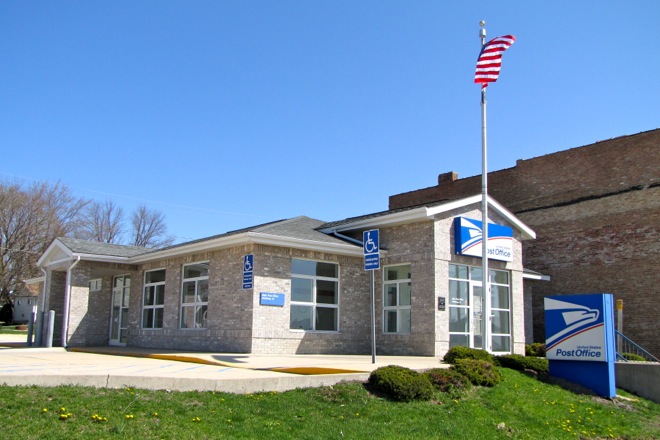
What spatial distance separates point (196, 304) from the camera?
19875 millimetres

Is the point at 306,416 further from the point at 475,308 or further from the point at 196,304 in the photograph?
the point at 475,308

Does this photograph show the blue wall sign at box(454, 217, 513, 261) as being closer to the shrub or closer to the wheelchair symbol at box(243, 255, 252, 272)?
the wheelchair symbol at box(243, 255, 252, 272)

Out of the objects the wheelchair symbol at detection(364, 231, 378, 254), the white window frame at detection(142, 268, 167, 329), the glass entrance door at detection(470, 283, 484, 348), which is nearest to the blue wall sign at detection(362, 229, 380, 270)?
the wheelchair symbol at detection(364, 231, 378, 254)

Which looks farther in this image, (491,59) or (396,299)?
(396,299)

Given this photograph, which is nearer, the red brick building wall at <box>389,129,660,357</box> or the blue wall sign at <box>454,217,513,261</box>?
the blue wall sign at <box>454,217,513,261</box>

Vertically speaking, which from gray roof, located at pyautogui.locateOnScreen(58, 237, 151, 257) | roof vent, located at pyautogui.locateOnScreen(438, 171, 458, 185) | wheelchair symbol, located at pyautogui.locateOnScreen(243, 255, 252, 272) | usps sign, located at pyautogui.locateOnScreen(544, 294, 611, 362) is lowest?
usps sign, located at pyautogui.locateOnScreen(544, 294, 611, 362)

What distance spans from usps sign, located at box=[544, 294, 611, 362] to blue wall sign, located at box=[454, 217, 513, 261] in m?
4.74

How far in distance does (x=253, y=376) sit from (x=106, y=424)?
342cm

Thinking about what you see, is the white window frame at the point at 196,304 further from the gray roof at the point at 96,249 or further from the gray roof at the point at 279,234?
the gray roof at the point at 96,249

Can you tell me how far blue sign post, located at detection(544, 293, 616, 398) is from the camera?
47.1ft

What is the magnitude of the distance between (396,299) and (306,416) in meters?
11.2

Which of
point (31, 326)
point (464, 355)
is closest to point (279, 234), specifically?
point (464, 355)

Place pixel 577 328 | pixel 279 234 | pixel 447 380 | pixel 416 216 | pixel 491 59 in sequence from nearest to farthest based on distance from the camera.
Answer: pixel 447 380
pixel 577 328
pixel 491 59
pixel 279 234
pixel 416 216

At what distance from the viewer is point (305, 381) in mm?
10742
